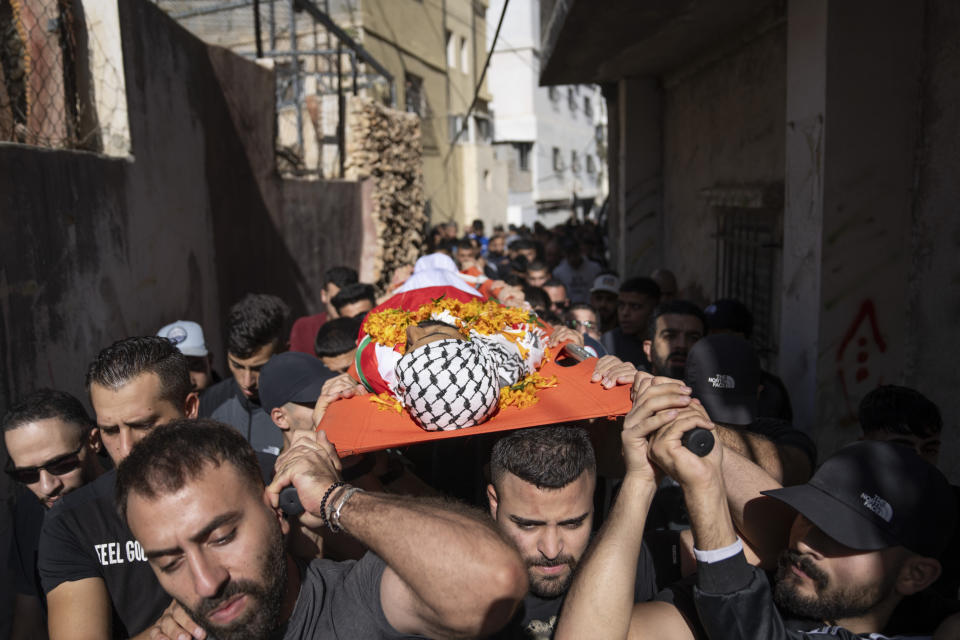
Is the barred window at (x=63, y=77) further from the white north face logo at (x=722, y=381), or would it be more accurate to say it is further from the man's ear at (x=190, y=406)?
the white north face logo at (x=722, y=381)

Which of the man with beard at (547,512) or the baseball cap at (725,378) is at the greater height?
the baseball cap at (725,378)

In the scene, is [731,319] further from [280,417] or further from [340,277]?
[340,277]

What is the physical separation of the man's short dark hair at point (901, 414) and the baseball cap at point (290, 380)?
7.64ft

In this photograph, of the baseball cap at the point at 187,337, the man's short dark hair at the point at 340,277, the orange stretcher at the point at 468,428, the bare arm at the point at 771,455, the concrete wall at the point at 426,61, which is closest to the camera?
the orange stretcher at the point at 468,428

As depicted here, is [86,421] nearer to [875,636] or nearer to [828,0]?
[875,636]

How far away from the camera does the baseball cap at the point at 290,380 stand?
10.4 ft

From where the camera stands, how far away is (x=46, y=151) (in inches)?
156

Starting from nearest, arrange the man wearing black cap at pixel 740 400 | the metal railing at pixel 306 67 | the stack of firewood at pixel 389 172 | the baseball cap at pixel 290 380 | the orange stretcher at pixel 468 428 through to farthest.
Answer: the orange stretcher at pixel 468 428
the man wearing black cap at pixel 740 400
the baseball cap at pixel 290 380
the metal railing at pixel 306 67
the stack of firewood at pixel 389 172

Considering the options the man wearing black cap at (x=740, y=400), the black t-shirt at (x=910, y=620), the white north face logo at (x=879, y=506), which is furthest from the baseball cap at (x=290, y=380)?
the white north face logo at (x=879, y=506)

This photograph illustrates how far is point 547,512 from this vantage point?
2287 millimetres

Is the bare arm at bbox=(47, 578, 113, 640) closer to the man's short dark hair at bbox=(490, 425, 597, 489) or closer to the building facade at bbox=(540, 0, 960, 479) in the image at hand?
the man's short dark hair at bbox=(490, 425, 597, 489)

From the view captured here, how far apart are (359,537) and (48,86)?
4386mm

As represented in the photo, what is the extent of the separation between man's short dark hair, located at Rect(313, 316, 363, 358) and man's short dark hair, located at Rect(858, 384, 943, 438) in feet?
8.47

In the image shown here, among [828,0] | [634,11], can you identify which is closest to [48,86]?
[634,11]
